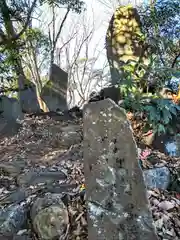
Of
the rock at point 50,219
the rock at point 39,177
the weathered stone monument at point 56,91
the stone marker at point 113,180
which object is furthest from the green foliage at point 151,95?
the weathered stone monument at point 56,91

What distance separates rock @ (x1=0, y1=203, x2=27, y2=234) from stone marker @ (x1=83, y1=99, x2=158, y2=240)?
762 millimetres

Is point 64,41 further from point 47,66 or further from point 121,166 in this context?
point 121,166

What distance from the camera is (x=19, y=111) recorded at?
300 inches

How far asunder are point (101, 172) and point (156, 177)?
1.19m

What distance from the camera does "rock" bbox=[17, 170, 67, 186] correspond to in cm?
333

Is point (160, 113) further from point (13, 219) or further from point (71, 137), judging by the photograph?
point (13, 219)

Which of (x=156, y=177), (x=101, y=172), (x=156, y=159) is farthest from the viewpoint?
(x=156, y=159)

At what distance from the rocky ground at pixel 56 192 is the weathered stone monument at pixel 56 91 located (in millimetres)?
3857

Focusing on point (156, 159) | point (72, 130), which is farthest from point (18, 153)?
point (156, 159)

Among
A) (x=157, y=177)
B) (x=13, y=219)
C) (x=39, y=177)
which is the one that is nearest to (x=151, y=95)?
(x=157, y=177)

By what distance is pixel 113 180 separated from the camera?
2.02m

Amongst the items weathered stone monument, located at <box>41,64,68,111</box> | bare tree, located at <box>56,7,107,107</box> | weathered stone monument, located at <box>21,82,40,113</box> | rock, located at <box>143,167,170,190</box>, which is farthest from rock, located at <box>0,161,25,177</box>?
bare tree, located at <box>56,7,107,107</box>

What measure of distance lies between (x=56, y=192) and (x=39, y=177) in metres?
0.61

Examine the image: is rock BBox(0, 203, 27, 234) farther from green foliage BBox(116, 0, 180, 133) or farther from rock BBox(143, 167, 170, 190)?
green foliage BBox(116, 0, 180, 133)
